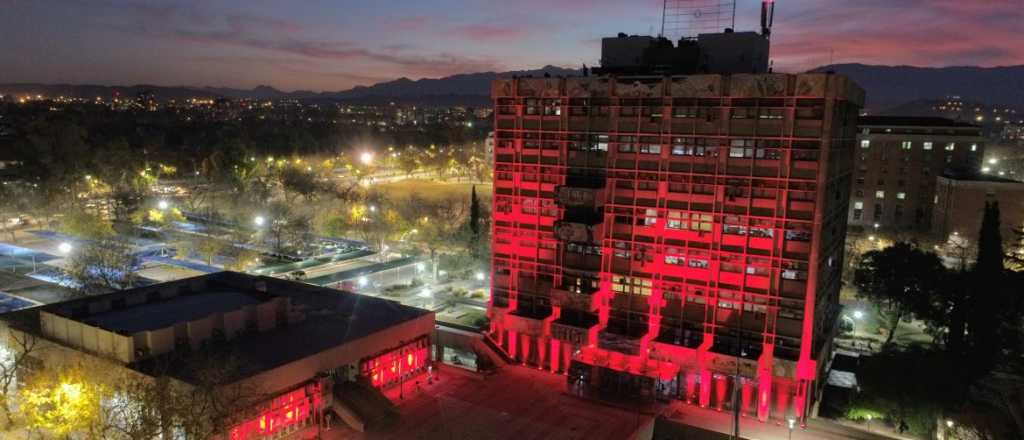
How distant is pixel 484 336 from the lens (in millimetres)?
36969

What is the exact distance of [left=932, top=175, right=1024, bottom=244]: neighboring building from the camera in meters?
64.9

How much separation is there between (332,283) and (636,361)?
29053 mm

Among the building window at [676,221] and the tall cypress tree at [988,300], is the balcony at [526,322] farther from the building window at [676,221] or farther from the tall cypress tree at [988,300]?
the tall cypress tree at [988,300]

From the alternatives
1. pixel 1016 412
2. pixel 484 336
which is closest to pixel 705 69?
pixel 484 336

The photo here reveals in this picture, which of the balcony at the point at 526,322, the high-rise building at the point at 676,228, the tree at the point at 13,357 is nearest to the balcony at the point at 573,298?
the high-rise building at the point at 676,228

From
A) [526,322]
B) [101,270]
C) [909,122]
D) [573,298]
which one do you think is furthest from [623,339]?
[909,122]

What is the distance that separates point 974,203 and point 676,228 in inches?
1990

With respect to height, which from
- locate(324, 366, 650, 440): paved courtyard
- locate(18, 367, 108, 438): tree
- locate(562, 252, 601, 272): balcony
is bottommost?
locate(324, 366, 650, 440): paved courtyard

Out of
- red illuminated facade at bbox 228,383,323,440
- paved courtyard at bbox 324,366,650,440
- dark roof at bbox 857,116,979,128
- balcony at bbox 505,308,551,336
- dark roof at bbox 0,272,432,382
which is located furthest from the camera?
dark roof at bbox 857,116,979,128

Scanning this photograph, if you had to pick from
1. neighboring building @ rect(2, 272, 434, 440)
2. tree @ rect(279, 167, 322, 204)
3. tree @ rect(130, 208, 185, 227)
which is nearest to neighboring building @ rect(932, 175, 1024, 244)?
neighboring building @ rect(2, 272, 434, 440)

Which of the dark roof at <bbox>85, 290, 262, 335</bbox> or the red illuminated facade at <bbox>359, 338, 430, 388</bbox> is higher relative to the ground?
the dark roof at <bbox>85, 290, 262, 335</bbox>

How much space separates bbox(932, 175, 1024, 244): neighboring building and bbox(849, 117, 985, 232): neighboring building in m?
5.77

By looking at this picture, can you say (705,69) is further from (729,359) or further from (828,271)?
(729,359)

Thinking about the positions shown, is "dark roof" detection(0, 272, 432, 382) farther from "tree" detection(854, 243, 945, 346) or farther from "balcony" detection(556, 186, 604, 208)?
"tree" detection(854, 243, 945, 346)
